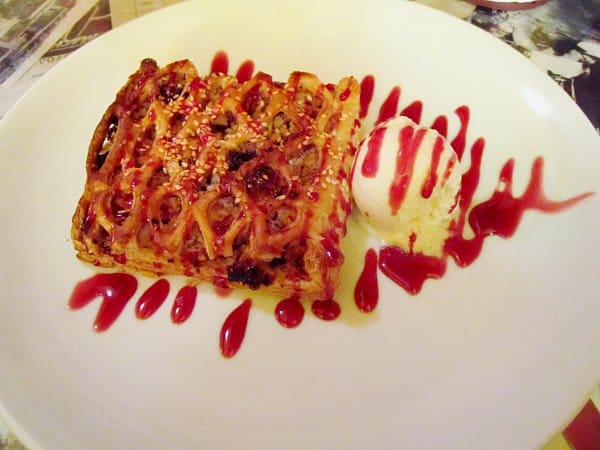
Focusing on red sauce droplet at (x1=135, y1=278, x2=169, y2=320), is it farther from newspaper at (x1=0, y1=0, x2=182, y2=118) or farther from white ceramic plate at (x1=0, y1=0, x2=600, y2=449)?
newspaper at (x1=0, y1=0, x2=182, y2=118)

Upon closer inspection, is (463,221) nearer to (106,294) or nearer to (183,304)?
(183,304)

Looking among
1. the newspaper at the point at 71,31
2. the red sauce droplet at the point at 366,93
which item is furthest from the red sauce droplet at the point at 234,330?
the newspaper at the point at 71,31

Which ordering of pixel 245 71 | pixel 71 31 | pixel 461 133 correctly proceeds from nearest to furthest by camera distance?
1. pixel 461 133
2. pixel 245 71
3. pixel 71 31

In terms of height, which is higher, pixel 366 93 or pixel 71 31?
pixel 366 93

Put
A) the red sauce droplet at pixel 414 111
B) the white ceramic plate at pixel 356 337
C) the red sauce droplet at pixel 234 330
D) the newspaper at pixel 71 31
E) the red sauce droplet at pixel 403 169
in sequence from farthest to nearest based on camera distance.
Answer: the newspaper at pixel 71 31
the red sauce droplet at pixel 414 111
the red sauce droplet at pixel 403 169
the red sauce droplet at pixel 234 330
the white ceramic plate at pixel 356 337

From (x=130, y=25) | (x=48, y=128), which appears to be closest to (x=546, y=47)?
(x=130, y=25)

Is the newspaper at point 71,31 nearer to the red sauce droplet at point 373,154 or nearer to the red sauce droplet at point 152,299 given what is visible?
the red sauce droplet at point 152,299

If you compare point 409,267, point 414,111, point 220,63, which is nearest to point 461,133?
point 414,111

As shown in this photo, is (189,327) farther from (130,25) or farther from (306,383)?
(130,25)
